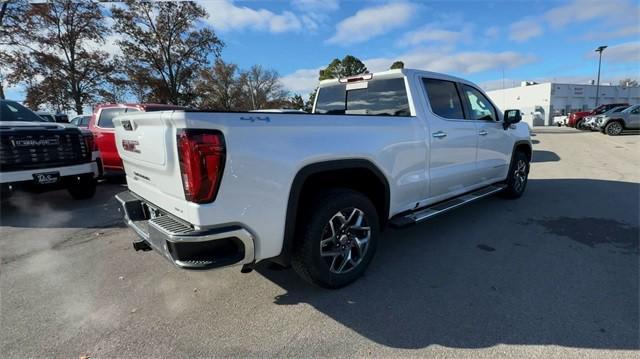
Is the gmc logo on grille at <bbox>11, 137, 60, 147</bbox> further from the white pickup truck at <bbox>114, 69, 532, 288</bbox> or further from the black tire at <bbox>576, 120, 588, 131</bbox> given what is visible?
the black tire at <bbox>576, 120, 588, 131</bbox>

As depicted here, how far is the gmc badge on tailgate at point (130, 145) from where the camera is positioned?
283cm

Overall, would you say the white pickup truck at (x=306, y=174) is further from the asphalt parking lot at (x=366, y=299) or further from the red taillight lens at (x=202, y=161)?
the asphalt parking lot at (x=366, y=299)

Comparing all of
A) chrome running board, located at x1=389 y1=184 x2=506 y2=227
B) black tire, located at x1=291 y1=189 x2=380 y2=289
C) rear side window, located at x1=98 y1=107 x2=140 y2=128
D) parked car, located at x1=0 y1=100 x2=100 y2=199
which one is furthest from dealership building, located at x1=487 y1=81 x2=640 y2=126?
parked car, located at x1=0 y1=100 x2=100 y2=199

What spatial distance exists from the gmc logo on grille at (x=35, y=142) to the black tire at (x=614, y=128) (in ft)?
74.1

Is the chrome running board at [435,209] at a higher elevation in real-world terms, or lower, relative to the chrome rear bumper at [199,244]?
lower

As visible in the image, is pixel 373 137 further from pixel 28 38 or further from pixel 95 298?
pixel 28 38

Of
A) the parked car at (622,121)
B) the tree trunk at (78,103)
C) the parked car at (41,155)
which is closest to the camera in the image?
the parked car at (41,155)

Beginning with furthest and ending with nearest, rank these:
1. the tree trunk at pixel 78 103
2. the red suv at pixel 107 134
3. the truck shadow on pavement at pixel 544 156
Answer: the tree trunk at pixel 78 103
the truck shadow on pavement at pixel 544 156
the red suv at pixel 107 134

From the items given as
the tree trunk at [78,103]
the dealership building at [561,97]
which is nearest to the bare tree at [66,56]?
the tree trunk at [78,103]

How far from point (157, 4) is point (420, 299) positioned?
1205 inches

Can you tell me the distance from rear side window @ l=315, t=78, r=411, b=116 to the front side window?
50.1 inches

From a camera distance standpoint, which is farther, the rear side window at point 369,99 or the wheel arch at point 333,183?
the rear side window at point 369,99

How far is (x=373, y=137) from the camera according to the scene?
3.05 m

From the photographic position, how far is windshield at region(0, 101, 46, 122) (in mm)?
6001
